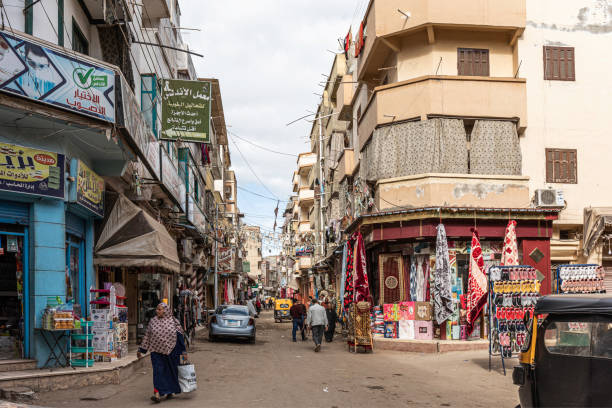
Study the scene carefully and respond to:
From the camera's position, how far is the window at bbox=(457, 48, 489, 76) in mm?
22234

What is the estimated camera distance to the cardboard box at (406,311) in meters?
20.7

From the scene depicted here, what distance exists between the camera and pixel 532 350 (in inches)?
289

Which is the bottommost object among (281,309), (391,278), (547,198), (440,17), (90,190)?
(281,309)

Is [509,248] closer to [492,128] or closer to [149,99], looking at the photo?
[492,128]

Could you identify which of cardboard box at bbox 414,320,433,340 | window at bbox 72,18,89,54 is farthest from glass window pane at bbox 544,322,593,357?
cardboard box at bbox 414,320,433,340

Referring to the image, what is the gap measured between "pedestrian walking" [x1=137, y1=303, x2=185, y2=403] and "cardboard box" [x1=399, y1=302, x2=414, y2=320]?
37.2 feet

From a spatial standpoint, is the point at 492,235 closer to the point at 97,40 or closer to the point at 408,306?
the point at 408,306

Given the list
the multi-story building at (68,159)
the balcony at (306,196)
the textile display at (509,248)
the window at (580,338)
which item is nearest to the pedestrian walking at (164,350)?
the multi-story building at (68,159)

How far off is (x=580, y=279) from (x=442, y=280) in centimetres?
477

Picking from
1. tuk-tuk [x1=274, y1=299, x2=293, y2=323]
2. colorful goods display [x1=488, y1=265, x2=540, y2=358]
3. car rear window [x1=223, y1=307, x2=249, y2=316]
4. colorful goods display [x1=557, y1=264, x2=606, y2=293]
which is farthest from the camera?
tuk-tuk [x1=274, y1=299, x2=293, y2=323]

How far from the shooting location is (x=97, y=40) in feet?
51.8

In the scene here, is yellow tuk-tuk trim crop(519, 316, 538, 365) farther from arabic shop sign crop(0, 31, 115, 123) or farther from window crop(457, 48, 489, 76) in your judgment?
window crop(457, 48, 489, 76)

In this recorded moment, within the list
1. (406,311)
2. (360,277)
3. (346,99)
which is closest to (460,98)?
(360,277)

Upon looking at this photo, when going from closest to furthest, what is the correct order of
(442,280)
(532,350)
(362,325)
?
(532,350) < (362,325) < (442,280)
